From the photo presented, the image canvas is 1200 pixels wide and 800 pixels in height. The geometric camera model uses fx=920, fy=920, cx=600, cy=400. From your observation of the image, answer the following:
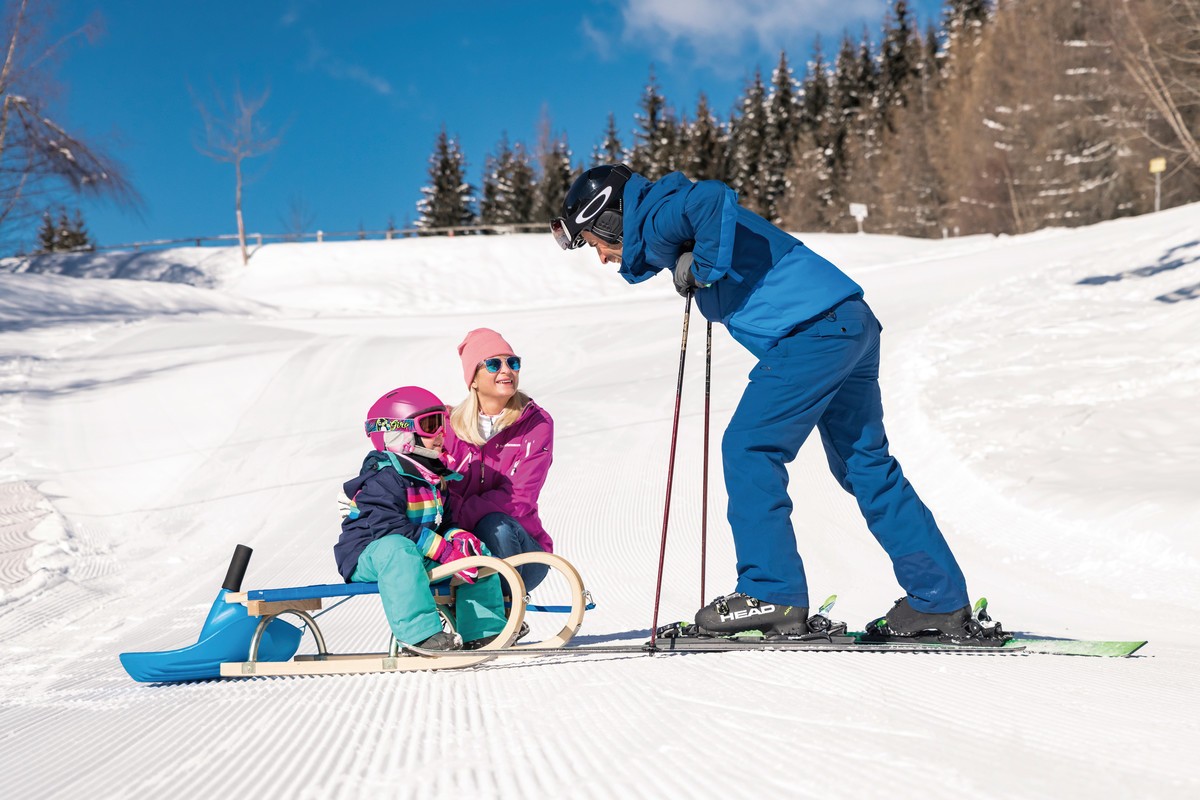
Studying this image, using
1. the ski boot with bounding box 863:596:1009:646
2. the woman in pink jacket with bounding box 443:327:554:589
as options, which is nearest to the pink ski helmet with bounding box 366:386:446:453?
the woman in pink jacket with bounding box 443:327:554:589

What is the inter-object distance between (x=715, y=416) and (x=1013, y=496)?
4020 millimetres

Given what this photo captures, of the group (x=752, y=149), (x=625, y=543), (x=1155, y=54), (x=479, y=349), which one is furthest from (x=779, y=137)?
(x=479, y=349)

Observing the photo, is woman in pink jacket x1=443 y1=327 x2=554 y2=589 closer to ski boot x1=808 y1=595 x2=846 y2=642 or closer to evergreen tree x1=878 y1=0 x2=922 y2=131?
ski boot x1=808 y1=595 x2=846 y2=642

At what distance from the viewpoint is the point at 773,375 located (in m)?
3.09

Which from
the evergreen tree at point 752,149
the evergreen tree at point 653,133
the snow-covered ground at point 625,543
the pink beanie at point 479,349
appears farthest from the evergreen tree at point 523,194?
the pink beanie at point 479,349

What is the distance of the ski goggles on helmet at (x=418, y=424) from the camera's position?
3424 mm

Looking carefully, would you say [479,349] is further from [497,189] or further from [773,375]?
[497,189]

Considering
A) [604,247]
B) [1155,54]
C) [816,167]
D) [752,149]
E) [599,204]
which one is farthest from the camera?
[752,149]

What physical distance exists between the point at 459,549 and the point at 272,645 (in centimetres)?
75

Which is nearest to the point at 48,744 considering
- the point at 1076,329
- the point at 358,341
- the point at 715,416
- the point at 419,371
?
the point at 715,416

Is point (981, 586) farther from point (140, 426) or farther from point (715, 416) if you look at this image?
point (140, 426)

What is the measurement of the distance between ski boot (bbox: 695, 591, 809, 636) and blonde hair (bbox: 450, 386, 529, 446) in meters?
1.39

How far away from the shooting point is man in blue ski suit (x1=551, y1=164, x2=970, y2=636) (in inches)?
120

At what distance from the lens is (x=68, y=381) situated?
11.5m
